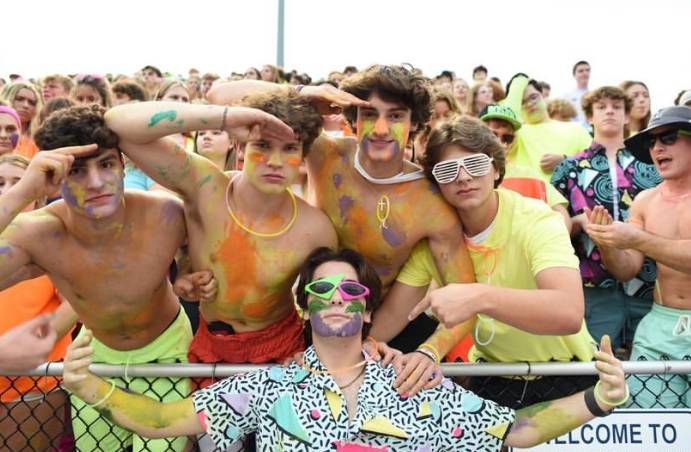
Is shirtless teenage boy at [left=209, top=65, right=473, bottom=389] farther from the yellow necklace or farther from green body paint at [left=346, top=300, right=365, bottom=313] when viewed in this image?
green body paint at [left=346, top=300, right=365, bottom=313]

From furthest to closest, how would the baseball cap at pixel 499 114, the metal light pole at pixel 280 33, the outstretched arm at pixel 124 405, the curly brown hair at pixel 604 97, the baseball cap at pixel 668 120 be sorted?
the metal light pole at pixel 280 33, the curly brown hair at pixel 604 97, the baseball cap at pixel 499 114, the baseball cap at pixel 668 120, the outstretched arm at pixel 124 405

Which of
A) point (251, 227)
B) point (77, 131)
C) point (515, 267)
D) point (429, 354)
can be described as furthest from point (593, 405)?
point (77, 131)

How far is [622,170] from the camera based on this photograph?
4.34 meters

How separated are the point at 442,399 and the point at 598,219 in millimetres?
1422

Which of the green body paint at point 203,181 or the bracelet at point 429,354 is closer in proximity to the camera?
the bracelet at point 429,354

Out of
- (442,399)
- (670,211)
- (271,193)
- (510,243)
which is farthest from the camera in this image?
(670,211)

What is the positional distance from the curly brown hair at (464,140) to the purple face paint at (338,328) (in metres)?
1.01

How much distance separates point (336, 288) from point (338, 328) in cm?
17

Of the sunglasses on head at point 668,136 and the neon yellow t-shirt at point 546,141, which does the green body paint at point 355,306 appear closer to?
the sunglasses on head at point 668,136

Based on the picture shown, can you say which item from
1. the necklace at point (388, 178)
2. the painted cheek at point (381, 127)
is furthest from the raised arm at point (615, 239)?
the painted cheek at point (381, 127)

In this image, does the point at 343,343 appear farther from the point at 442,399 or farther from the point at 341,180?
the point at 341,180

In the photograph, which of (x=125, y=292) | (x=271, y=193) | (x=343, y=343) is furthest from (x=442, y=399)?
(x=125, y=292)

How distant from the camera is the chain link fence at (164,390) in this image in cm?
250

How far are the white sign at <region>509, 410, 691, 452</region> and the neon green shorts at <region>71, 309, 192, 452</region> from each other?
1.58m
